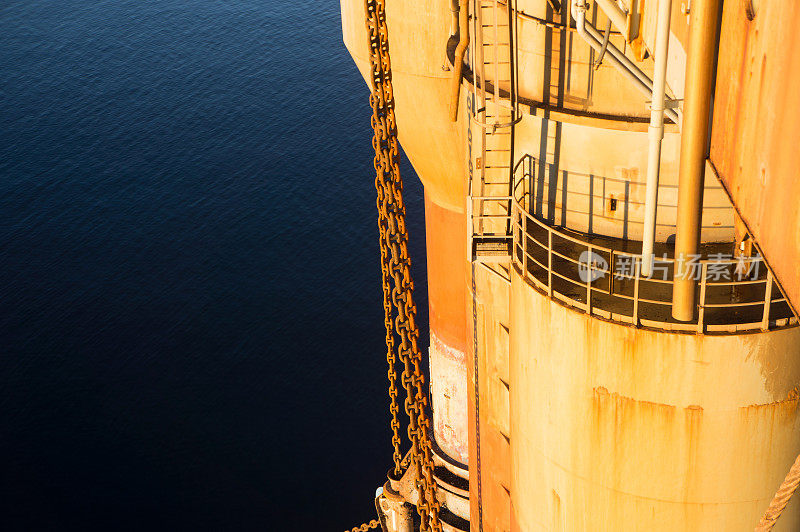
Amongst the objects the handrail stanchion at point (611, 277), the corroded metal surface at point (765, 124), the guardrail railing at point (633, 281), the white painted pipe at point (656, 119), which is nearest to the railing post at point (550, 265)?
the guardrail railing at point (633, 281)

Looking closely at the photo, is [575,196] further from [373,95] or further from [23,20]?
[23,20]

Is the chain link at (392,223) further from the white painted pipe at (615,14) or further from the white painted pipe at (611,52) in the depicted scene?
the white painted pipe at (615,14)

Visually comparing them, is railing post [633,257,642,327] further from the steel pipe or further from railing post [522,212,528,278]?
the steel pipe

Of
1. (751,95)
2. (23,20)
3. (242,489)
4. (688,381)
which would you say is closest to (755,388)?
(688,381)

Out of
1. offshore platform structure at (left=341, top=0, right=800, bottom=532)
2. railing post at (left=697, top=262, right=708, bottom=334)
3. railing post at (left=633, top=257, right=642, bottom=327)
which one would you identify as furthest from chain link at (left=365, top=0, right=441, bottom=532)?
railing post at (left=697, top=262, right=708, bottom=334)

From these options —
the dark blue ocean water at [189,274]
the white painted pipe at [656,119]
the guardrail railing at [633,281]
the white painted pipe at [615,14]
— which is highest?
the white painted pipe at [615,14]

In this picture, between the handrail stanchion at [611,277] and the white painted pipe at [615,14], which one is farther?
the handrail stanchion at [611,277]

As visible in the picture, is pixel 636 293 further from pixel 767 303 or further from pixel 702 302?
pixel 767 303
